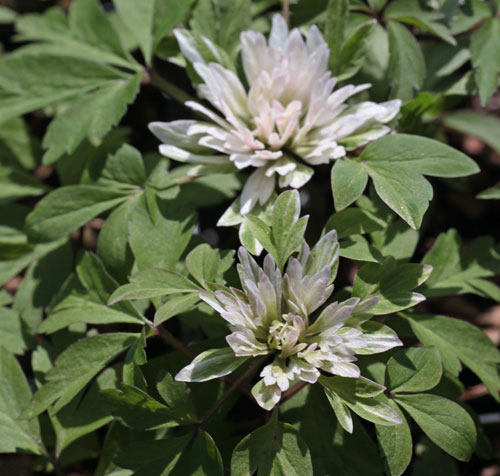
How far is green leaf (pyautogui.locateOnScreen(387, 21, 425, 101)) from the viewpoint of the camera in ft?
4.37

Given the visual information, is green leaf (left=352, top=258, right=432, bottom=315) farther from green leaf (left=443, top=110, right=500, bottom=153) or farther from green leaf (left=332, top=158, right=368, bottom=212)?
green leaf (left=443, top=110, right=500, bottom=153)

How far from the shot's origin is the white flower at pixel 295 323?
3.13 feet

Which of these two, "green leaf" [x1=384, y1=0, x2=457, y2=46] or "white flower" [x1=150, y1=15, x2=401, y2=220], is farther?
"green leaf" [x1=384, y1=0, x2=457, y2=46]

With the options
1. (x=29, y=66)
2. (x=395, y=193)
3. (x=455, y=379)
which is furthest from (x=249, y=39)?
(x=455, y=379)

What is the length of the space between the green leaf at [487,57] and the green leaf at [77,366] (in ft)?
3.35

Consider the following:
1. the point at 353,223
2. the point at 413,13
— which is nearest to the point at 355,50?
the point at 413,13

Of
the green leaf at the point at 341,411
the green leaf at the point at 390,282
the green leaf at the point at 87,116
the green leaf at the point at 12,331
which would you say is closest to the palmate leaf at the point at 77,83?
the green leaf at the point at 87,116

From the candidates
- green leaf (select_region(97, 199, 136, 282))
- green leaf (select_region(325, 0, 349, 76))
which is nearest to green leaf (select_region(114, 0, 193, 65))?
green leaf (select_region(325, 0, 349, 76))

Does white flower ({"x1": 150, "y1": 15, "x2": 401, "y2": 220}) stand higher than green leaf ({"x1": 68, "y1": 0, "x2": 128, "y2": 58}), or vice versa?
green leaf ({"x1": 68, "y1": 0, "x2": 128, "y2": 58})

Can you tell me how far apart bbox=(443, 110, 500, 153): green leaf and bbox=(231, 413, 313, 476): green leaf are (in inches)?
45.8

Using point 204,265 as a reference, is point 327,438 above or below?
below

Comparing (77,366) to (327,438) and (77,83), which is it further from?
(77,83)

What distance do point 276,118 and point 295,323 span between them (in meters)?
0.49

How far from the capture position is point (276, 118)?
1198mm
